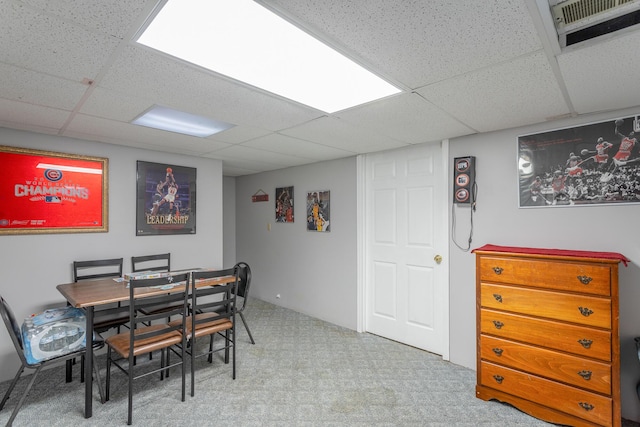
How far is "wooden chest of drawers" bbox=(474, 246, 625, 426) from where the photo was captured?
2.00m

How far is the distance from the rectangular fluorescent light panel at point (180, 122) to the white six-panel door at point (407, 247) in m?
1.90

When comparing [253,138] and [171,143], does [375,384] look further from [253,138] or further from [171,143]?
[171,143]

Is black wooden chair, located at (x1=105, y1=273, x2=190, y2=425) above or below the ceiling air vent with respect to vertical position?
below

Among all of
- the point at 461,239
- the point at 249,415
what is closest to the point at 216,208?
the point at 249,415

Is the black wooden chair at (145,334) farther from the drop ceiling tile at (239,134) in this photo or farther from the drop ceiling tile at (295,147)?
the drop ceiling tile at (295,147)

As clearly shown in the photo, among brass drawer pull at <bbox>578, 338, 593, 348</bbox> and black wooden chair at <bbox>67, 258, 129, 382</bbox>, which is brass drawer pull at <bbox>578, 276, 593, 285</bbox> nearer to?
brass drawer pull at <bbox>578, 338, 593, 348</bbox>

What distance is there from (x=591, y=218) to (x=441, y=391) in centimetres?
181

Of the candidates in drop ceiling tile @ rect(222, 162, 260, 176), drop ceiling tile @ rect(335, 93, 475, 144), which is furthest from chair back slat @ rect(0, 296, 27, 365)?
drop ceiling tile @ rect(222, 162, 260, 176)

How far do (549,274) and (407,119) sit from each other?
1543 mm

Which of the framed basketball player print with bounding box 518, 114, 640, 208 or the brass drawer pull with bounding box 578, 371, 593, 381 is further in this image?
the framed basketball player print with bounding box 518, 114, 640, 208

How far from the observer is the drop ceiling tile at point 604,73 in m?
1.46

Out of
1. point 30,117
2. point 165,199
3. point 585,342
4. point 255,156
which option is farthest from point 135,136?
point 585,342

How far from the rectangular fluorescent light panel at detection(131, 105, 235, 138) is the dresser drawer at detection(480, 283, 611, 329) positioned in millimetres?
2629

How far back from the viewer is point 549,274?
2.20 meters
